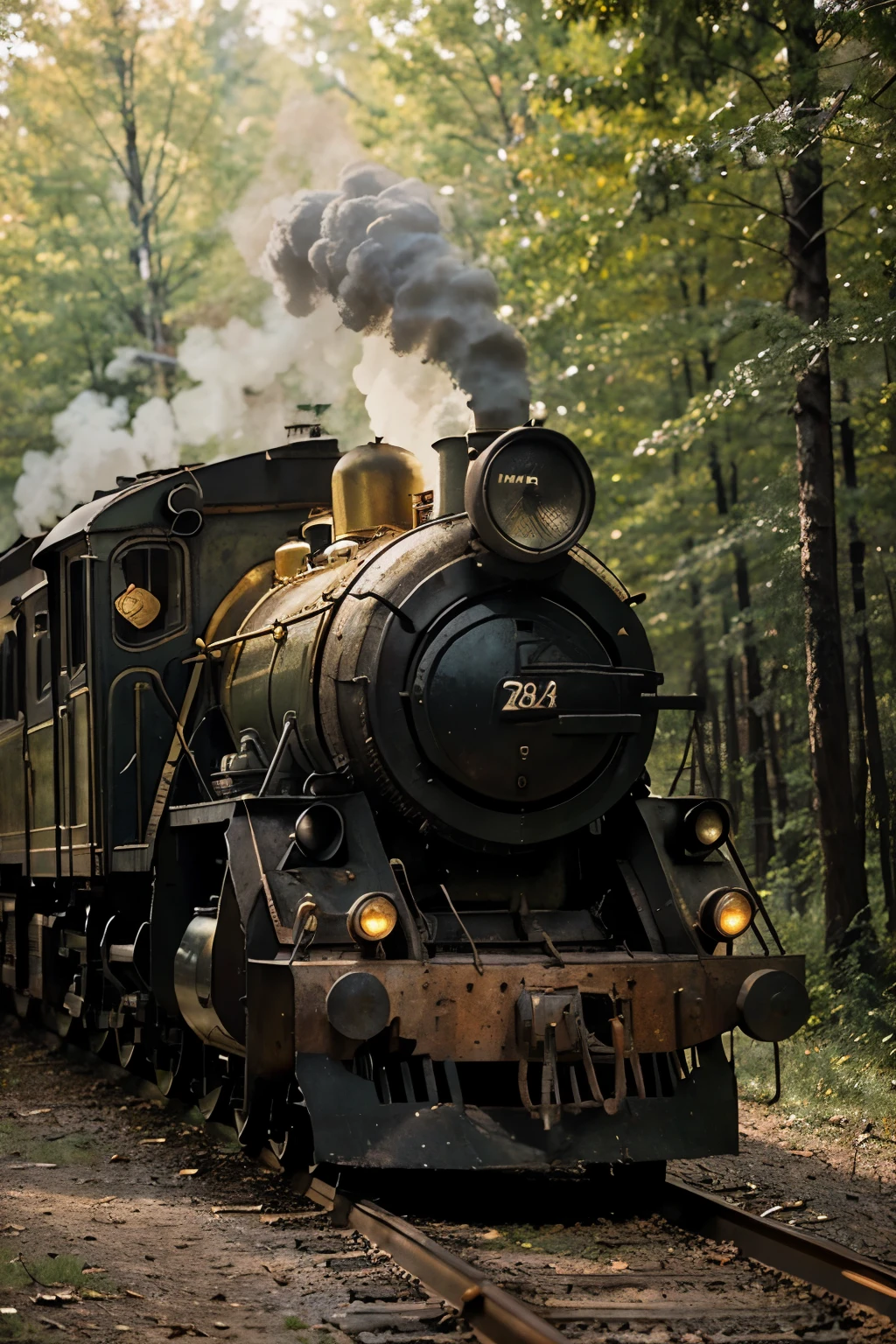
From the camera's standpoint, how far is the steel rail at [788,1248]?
5121 mm

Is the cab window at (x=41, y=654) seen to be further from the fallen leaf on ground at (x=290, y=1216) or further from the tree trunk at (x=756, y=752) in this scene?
the tree trunk at (x=756, y=752)

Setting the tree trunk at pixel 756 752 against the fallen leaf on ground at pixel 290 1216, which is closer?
the fallen leaf on ground at pixel 290 1216

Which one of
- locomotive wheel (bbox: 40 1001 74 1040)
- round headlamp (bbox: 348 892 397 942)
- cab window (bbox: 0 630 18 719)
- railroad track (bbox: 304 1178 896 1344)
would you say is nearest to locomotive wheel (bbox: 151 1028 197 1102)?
locomotive wheel (bbox: 40 1001 74 1040)

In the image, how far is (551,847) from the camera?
7719 mm

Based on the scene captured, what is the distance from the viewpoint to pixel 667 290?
763 inches

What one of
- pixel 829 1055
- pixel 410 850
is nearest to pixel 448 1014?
pixel 410 850

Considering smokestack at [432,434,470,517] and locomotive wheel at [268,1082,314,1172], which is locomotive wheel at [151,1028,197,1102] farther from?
smokestack at [432,434,470,517]

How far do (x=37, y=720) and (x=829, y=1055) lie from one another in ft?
20.2

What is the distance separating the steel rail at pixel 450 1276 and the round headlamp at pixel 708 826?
2445 mm

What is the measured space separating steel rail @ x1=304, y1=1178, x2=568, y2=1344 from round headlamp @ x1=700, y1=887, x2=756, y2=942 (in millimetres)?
2106

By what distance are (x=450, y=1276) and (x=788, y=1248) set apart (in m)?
1.33

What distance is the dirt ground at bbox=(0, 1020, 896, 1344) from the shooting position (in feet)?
16.4

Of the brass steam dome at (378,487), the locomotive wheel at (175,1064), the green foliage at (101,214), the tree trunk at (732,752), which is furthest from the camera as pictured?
the green foliage at (101,214)

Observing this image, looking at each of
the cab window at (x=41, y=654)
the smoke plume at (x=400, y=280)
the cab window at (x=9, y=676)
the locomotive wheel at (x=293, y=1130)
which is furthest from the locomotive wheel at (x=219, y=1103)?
the cab window at (x=9, y=676)
